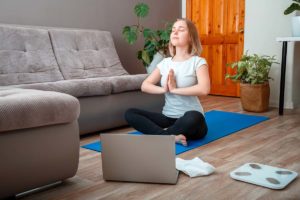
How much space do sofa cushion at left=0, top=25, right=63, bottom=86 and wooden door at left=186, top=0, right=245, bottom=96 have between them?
240 centimetres

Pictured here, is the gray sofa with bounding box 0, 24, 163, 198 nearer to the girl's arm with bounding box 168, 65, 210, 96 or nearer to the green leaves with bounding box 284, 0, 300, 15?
the girl's arm with bounding box 168, 65, 210, 96

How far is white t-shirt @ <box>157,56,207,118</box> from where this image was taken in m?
1.98

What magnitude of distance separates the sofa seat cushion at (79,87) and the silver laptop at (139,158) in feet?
2.62

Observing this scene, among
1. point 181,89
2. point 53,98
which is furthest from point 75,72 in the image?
point 53,98

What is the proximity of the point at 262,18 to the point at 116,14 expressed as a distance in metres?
1.62

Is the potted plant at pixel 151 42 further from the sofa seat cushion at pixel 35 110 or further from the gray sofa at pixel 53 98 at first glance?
the sofa seat cushion at pixel 35 110

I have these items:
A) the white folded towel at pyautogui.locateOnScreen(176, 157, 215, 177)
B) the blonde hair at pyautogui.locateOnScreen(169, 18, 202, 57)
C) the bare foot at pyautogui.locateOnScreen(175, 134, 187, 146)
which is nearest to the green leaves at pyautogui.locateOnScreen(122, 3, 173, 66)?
the blonde hair at pyautogui.locateOnScreen(169, 18, 202, 57)

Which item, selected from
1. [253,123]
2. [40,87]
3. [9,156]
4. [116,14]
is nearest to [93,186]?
[9,156]

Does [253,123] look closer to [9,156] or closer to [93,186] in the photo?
[93,186]

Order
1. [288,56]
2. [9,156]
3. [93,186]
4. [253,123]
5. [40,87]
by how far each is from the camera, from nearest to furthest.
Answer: [9,156] → [93,186] → [40,87] → [253,123] → [288,56]

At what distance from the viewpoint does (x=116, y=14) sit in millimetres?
3635

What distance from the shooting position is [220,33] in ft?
13.9

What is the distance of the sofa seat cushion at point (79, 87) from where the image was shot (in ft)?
6.61

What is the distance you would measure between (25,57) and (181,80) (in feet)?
4.12
